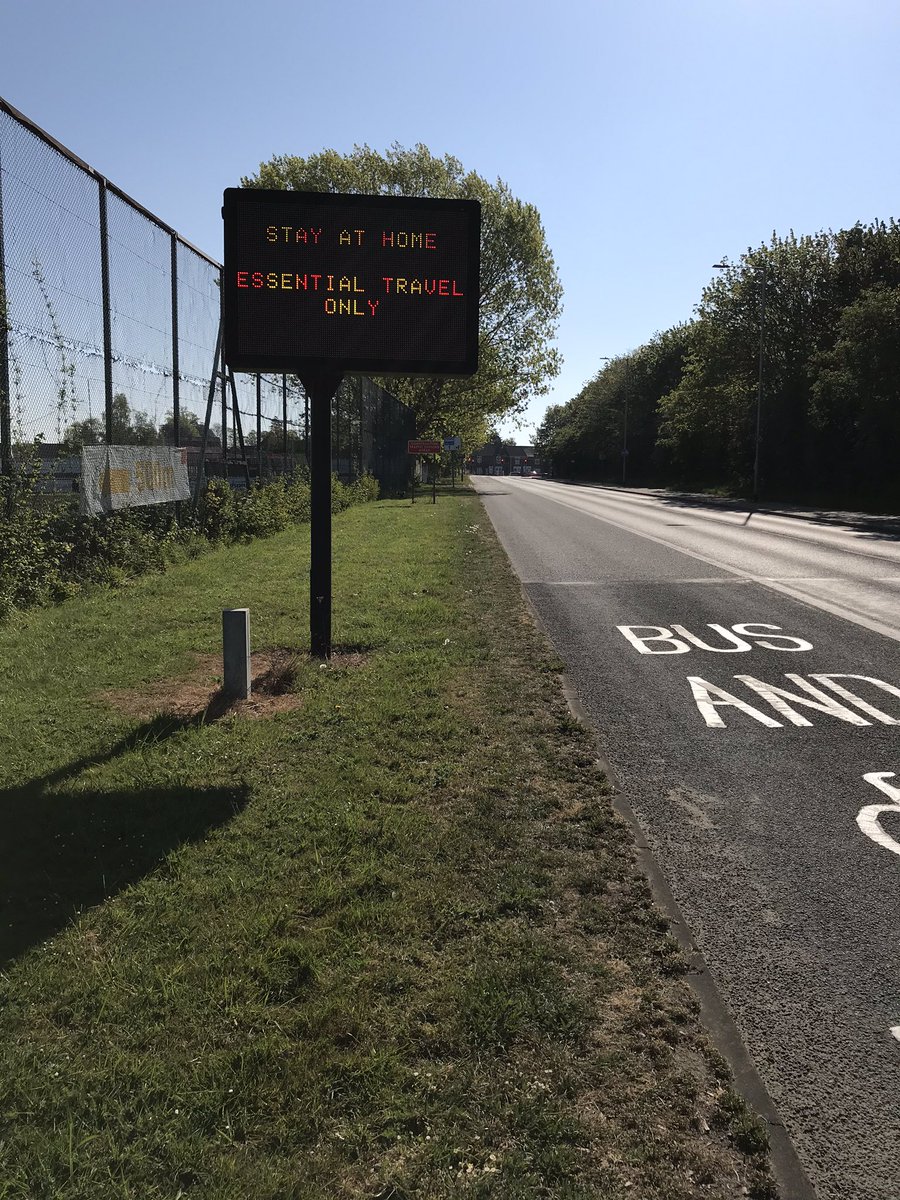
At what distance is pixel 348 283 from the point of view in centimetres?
685

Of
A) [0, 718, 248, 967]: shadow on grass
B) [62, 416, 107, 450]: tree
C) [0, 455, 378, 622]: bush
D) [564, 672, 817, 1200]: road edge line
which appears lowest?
[564, 672, 817, 1200]: road edge line

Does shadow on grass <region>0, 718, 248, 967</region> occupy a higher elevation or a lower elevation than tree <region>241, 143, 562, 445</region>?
lower

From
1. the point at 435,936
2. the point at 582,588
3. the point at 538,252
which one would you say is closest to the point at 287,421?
the point at 582,588

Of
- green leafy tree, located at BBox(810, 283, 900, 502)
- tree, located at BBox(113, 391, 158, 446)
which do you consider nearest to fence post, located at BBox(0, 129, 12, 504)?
tree, located at BBox(113, 391, 158, 446)

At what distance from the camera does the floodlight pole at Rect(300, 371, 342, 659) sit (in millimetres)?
7297

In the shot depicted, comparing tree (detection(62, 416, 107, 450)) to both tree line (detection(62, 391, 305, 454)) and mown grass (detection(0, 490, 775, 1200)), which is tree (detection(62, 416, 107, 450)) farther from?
mown grass (detection(0, 490, 775, 1200))

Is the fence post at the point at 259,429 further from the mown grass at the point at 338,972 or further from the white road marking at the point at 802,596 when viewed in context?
the mown grass at the point at 338,972

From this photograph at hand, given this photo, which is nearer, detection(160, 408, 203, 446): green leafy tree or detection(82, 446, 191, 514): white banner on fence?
detection(82, 446, 191, 514): white banner on fence

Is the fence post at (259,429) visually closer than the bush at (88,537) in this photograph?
No

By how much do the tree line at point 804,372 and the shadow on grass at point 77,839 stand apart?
3294cm

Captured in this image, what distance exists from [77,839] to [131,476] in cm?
937

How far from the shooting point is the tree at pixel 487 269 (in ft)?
145

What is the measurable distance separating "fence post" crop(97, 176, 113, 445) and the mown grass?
691cm

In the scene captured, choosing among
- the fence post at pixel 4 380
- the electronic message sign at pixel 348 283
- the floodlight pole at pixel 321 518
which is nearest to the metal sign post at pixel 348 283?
the electronic message sign at pixel 348 283
